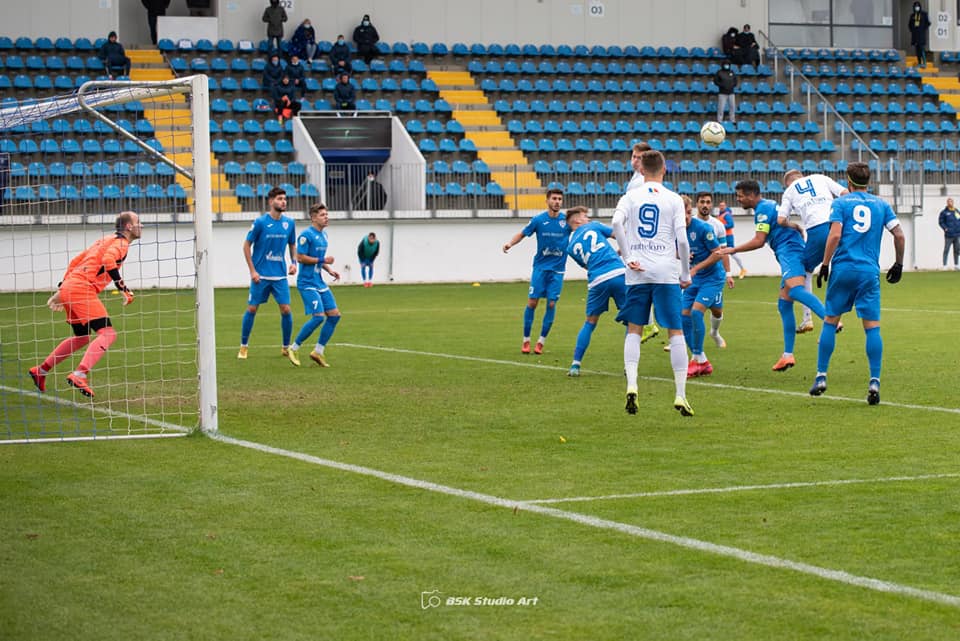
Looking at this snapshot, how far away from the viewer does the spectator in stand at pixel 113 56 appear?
119 ft

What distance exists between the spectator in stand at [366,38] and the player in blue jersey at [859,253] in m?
29.6

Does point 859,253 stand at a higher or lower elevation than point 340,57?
lower

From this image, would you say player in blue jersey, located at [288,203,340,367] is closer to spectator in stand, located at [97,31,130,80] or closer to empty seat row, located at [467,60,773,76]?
spectator in stand, located at [97,31,130,80]

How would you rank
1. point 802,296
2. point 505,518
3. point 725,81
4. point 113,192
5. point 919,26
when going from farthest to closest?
1. point 919,26
2. point 725,81
3. point 113,192
4. point 802,296
5. point 505,518

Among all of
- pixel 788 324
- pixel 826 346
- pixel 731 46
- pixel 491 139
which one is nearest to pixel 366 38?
pixel 491 139

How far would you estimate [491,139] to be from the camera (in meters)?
40.0

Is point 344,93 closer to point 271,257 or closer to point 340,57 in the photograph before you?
point 340,57

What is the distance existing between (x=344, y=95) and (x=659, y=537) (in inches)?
1275

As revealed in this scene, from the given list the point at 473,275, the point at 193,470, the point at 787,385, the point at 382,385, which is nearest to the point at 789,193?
the point at 787,385

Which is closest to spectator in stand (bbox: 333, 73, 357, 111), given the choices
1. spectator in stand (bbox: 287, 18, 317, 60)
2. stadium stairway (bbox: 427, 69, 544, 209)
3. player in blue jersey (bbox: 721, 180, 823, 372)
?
spectator in stand (bbox: 287, 18, 317, 60)

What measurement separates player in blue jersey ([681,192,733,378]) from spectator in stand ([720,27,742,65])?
96.5 ft

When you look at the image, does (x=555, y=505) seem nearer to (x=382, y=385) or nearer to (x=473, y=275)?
(x=382, y=385)

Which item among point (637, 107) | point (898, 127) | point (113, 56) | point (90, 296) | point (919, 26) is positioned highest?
point (919, 26)

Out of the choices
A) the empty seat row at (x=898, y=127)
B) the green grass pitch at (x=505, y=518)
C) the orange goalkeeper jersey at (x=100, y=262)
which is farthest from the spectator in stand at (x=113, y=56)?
the green grass pitch at (x=505, y=518)
